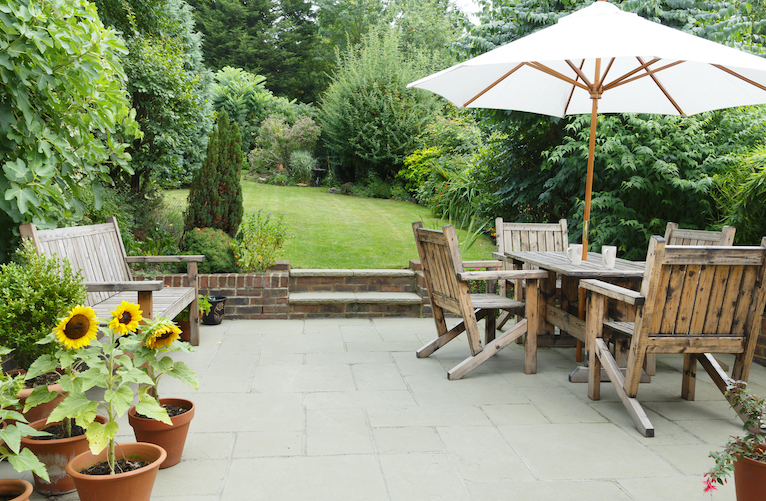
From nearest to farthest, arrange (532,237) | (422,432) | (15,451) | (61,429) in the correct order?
(15,451)
(61,429)
(422,432)
(532,237)

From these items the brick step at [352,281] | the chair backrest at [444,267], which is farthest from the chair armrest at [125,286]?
the brick step at [352,281]

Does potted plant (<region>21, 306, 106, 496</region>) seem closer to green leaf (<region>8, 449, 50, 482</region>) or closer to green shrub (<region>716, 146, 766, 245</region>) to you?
green leaf (<region>8, 449, 50, 482</region>)

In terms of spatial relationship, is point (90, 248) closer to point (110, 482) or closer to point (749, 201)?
point (110, 482)

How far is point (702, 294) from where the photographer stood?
2.95 metres

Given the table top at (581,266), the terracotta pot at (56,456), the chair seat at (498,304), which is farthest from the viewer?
the chair seat at (498,304)

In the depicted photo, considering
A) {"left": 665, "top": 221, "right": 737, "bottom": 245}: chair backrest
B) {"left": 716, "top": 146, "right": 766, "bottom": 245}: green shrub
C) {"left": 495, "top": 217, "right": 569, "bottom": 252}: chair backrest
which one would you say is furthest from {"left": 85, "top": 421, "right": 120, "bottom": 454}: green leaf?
{"left": 716, "top": 146, "right": 766, "bottom": 245}: green shrub

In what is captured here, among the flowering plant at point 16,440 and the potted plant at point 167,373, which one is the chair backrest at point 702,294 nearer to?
the potted plant at point 167,373

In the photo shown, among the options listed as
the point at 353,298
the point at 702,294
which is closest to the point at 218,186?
the point at 353,298

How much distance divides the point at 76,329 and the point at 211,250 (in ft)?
11.5

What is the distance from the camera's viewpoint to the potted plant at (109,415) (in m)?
1.96

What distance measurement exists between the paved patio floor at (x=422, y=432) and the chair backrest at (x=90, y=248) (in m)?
0.88

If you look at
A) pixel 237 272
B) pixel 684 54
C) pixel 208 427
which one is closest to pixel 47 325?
pixel 208 427

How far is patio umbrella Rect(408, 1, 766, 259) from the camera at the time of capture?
3148 mm

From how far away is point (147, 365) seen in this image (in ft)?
7.76
